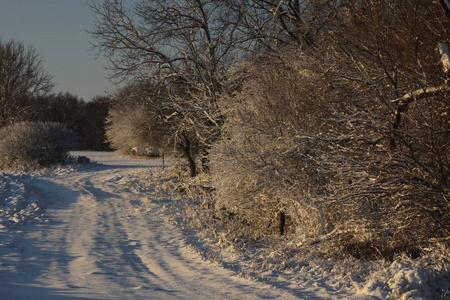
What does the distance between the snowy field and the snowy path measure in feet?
0.04

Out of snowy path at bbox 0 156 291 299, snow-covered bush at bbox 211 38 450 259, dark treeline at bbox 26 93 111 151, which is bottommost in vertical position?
snowy path at bbox 0 156 291 299

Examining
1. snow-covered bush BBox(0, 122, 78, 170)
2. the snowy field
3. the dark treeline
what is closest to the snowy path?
the snowy field

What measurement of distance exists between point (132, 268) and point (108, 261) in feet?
1.72

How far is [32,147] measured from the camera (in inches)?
818

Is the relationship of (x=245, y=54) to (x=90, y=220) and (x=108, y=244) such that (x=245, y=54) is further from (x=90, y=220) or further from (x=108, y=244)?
(x=108, y=244)

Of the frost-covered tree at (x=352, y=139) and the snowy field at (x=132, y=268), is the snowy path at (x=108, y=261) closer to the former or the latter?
the snowy field at (x=132, y=268)

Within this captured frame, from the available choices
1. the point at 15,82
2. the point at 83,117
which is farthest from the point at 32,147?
the point at 83,117

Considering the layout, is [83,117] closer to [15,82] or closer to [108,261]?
[15,82]

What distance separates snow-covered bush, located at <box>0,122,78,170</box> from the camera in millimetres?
20781

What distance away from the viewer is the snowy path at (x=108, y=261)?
17.9 feet

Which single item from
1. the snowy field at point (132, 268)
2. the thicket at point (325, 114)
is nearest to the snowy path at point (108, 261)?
the snowy field at point (132, 268)

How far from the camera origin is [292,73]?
908cm

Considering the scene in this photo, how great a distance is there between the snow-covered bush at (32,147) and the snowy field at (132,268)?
29.5 ft

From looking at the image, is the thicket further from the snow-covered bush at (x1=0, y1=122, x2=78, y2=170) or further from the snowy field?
the snow-covered bush at (x1=0, y1=122, x2=78, y2=170)
